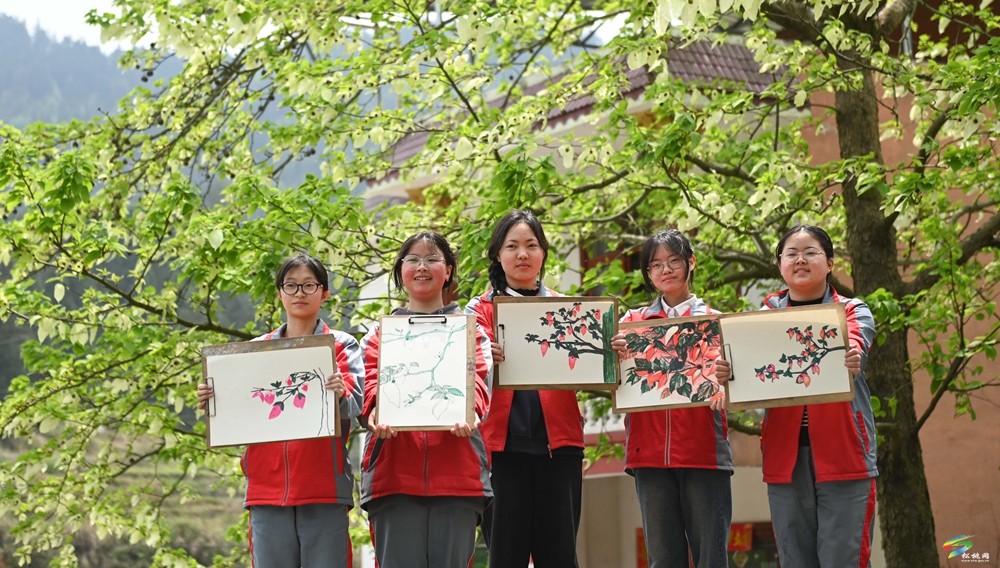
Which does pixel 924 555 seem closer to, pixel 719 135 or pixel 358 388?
pixel 719 135

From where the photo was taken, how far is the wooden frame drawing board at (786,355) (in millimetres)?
4223

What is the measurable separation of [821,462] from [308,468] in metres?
1.94

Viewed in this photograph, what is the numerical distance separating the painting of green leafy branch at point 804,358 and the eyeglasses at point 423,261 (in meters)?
1.30

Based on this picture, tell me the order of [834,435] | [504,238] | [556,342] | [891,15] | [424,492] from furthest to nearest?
[891,15] → [504,238] → [556,342] → [834,435] → [424,492]

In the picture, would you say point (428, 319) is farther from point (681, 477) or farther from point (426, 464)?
point (681, 477)

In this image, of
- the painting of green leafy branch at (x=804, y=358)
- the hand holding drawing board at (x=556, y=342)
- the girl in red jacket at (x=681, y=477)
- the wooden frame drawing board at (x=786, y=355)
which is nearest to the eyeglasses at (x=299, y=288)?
the hand holding drawing board at (x=556, y=342)

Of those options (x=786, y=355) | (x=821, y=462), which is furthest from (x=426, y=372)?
(x=821, y=462)

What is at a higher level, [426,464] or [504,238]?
[504,238]

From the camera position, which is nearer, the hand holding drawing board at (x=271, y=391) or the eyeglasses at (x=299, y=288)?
the hand holding drawing board at (x=271, y=391)

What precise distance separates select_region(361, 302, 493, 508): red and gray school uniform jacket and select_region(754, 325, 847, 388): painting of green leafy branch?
1.11 meters

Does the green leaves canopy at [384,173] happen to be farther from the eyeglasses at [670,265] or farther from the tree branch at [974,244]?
the eyeglasses at [670,265]

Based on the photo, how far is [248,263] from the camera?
6.85 m

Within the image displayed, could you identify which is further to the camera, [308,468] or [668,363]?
[668,363]

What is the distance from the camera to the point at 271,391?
4188 mm
